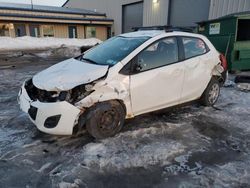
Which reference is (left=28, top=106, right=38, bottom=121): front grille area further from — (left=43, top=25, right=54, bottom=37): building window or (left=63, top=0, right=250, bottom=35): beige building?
(left=43, top=25, right=54, bottom=37): building window

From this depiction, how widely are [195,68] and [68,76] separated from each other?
2.49 m

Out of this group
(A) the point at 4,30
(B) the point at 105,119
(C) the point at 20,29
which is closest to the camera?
(B) the point at 105,119

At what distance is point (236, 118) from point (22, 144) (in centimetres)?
397

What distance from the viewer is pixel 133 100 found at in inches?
160

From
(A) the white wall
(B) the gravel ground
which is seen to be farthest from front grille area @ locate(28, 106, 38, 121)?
(A) the white wall

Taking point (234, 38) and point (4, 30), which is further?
point (4, 30)

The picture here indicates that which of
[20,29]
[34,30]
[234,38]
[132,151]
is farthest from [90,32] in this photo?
[132,151]

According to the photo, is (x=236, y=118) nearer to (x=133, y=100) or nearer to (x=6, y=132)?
(x=133, y=100)

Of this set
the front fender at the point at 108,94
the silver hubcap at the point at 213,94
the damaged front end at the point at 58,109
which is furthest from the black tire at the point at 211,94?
the damaged front end at the point at 58,109

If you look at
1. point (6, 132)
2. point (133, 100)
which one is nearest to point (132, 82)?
point (133, 100)

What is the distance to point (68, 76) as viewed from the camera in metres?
3.80

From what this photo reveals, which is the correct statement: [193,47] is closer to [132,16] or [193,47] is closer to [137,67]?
[137,67]

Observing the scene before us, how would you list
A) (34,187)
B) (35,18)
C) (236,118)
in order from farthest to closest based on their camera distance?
(35,18)
(236,118)
(34,187)

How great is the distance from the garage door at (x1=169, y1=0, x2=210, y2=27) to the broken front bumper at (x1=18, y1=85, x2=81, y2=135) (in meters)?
13.4
